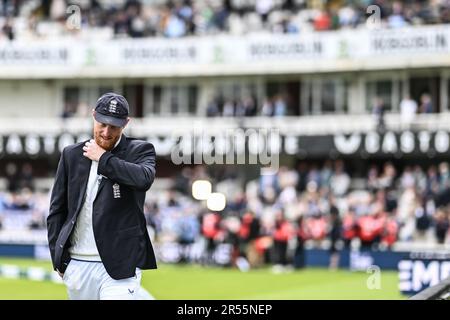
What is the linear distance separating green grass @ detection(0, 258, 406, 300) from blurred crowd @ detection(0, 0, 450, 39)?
11.8 m

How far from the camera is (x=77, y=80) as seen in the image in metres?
44.2

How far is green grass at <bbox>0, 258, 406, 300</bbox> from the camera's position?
20.0 meters

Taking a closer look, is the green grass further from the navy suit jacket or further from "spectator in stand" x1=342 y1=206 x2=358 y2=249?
the navy suit jacket

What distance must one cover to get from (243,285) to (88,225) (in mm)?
16122

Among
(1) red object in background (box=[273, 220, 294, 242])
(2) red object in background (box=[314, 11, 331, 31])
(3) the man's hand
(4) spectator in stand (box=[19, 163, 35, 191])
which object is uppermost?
(2) red object in background (box=[314, 11, 331, 31])

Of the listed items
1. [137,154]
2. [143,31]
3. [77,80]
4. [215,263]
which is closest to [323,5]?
[143,31]

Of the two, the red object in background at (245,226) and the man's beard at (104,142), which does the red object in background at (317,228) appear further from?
the man's beard at (104,142)

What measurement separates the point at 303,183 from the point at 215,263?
4.66 meters

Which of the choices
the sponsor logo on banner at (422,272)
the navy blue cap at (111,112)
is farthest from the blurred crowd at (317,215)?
the navy blue cap at (111,112)

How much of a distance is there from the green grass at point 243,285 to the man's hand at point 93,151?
11.6 metres

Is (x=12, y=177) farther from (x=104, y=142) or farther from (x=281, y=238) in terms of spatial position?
(x=104, y=142)

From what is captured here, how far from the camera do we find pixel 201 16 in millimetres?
41219

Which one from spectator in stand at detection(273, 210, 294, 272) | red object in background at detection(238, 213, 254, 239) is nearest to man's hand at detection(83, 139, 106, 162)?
spectator in stand at detection(273, 210, 294, 272)
